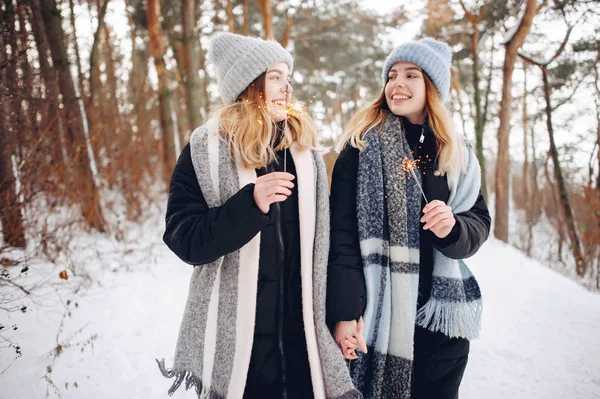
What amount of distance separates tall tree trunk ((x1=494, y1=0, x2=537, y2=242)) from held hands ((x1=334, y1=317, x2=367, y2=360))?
316 inches

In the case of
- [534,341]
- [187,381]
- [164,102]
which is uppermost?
[164,102]

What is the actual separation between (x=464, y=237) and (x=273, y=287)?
89 centimetres

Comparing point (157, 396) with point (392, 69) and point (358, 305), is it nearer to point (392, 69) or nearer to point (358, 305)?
point (358, 305)

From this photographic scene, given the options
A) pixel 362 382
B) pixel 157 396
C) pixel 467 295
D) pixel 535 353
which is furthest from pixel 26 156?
pixel 535 353

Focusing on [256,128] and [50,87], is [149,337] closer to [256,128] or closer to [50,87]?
[256,128]

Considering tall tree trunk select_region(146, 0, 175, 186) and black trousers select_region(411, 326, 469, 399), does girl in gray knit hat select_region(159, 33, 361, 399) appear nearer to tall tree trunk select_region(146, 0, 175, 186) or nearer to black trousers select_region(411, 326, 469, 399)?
black trousers select_region(411, 326, 469, 399)

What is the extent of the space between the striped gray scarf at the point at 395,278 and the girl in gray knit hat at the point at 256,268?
0.20m

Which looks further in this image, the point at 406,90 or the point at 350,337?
the point at 406,90

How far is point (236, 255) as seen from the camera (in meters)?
1.49

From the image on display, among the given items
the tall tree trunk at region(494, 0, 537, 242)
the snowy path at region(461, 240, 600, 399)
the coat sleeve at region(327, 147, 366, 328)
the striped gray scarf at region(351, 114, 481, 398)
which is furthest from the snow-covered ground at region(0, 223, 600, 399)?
the tall tree trunk at region(494, 0, 537, 242)

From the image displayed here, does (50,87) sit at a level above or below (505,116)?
above

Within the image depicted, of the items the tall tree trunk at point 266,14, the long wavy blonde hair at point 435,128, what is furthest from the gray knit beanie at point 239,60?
the tall tree trunk at point 266,14

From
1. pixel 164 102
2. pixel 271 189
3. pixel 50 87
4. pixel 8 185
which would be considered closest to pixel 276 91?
Result: pixel 271 189

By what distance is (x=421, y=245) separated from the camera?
1795 millimetres
